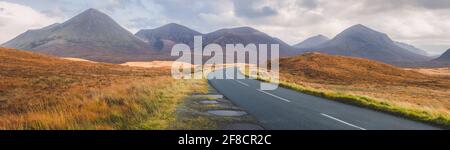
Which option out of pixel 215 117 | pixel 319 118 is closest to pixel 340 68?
pixel 319 118

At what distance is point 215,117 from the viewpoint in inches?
518

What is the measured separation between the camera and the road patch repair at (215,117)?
11.2 meters

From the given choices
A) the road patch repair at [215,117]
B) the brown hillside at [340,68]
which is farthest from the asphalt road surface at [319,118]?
the brown hillside at [340,68]

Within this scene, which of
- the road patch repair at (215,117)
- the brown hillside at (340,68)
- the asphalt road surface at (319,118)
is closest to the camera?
the road patch repair at (215,117)

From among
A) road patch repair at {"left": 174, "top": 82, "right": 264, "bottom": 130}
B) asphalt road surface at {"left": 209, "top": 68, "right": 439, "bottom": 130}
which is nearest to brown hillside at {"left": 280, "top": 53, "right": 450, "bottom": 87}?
asphalt road surface at {"left": 209, "top": 68, "right": 439, "bottom": 130}

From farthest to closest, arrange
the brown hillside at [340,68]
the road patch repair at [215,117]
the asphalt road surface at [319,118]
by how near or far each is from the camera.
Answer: the brown hillside at [340,68] < the asphalt road surface at [319,118] < the road patch repair at [215,117]

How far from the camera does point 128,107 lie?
13984 millimetres

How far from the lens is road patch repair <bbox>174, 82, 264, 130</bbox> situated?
11.2 m

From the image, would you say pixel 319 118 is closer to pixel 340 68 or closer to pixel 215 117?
pixel 215 117

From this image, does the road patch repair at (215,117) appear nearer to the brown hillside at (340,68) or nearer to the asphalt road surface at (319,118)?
the asphalt road surface at (319,118)
